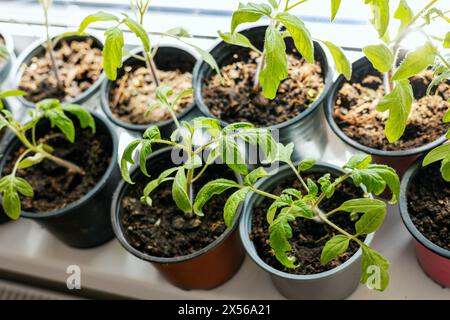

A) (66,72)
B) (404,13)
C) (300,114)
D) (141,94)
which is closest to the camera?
(404,13)

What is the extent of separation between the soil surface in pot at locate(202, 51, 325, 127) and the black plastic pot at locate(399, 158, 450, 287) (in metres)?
0.29

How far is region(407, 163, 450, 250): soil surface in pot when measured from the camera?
1011 mm

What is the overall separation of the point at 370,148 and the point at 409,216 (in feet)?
0.51

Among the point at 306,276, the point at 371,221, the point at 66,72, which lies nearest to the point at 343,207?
the point at 371,221

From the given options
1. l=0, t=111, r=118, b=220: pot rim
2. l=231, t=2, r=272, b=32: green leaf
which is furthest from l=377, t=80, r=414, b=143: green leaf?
l=0, t=111, r=118, b=220: pot rim

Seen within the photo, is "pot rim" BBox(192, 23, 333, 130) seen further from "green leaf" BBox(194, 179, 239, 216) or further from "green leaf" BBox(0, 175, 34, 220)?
"green leaf" BBox(0, 175, 34, 220)

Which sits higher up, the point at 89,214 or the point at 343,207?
the point at 343,207

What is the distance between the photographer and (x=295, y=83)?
1.27 m

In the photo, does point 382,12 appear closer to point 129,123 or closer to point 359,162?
Result: point 359,162

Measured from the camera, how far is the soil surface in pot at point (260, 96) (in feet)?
4.04

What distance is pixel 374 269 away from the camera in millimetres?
901

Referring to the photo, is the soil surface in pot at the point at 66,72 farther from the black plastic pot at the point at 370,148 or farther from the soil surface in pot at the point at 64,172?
the black plastic pot at the point at 370,148
